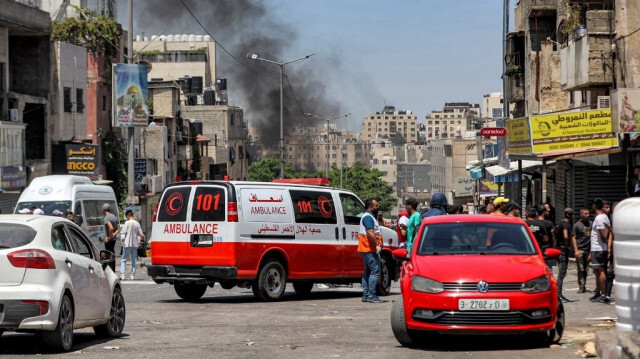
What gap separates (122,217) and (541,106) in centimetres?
1999

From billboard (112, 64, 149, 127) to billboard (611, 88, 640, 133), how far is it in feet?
63.1


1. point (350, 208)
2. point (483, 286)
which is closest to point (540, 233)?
point (350, 208)

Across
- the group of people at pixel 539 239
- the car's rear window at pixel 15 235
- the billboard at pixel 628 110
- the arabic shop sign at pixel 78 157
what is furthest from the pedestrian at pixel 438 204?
the arabic shop sign at pixel 78 157

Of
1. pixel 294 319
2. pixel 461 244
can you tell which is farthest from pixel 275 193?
pixel 461 244

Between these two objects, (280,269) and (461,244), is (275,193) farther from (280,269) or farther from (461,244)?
(461,244)

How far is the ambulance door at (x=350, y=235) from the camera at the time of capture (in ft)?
76.4

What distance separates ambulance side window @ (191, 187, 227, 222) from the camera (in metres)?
21.0

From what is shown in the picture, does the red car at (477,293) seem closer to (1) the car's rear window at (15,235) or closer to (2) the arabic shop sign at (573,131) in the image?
(1) the car's rear window at (15,235)

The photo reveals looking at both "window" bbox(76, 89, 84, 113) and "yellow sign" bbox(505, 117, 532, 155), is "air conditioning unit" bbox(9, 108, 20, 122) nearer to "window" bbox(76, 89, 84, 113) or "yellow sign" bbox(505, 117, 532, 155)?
"window" bbox(76, 89, 84, 113)

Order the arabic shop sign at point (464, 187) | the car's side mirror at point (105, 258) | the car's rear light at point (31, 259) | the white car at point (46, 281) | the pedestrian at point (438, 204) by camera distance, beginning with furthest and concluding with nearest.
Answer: the arabic shop sign at point (464, 187) → the pedestrian at point (438, 204) → the car's side mirror at point (105, 258) → the car's rear light at point (31, 259) → the white car at point (46, 281)

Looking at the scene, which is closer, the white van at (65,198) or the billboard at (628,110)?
the billboard at (628,110)

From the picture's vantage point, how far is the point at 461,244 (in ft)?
45.6

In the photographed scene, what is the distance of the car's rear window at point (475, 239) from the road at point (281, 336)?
1.03 m

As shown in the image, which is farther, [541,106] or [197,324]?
[541,106]
